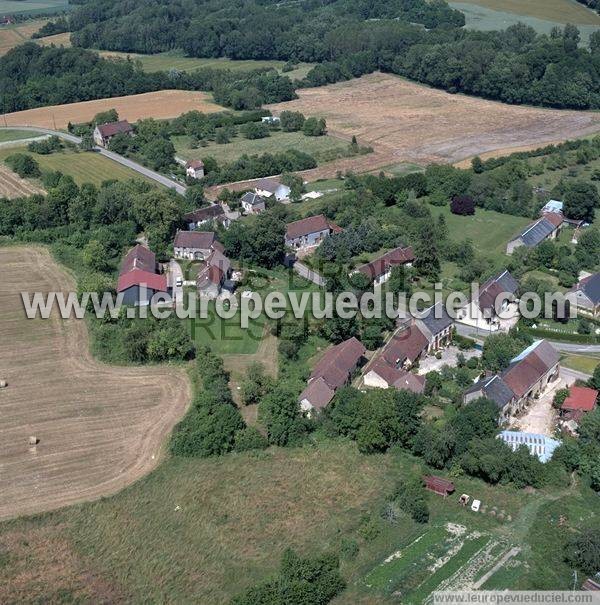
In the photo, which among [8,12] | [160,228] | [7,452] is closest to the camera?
[7,452]

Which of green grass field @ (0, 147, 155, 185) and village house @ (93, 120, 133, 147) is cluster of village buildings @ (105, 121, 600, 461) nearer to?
green grass field @ (0, 147, 155, 185)

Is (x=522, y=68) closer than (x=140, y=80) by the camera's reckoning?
Yes

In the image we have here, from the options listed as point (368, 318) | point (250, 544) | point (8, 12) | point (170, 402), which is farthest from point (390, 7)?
point (250, 544)

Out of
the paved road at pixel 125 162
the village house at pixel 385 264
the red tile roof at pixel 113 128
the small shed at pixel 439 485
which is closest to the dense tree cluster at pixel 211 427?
the small shed at pixel 439 485

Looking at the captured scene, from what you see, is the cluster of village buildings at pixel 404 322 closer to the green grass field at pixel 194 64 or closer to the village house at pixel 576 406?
the village house at pixel 576 406

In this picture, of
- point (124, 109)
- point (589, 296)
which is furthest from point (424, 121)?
point (589, 296)

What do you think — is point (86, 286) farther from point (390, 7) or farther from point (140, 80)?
point (390, 7)
